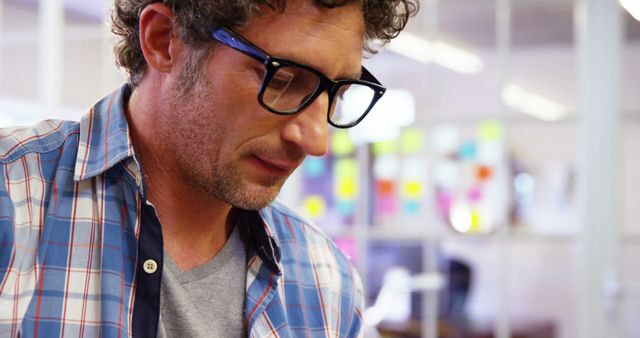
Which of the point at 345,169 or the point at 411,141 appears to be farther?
the point at 345,169

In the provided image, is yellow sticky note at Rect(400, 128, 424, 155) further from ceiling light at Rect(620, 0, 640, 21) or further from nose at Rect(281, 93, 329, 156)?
nose at Rect(281, 93, 329, 156)

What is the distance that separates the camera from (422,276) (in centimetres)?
374

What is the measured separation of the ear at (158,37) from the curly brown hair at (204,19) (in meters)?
0.02

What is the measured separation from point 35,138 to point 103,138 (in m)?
0.09

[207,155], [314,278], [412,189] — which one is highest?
[207,155]

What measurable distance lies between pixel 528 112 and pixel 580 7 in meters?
0.45

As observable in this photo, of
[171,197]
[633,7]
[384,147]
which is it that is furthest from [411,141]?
[171,197]

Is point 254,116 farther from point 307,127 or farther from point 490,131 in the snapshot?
point 490,131

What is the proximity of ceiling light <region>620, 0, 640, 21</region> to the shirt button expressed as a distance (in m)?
2.75

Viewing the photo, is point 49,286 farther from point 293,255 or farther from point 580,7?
point 580,7

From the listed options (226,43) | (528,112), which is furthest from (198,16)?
(528,112)

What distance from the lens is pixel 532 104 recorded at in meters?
3.55

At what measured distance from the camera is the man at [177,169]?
1054 mm

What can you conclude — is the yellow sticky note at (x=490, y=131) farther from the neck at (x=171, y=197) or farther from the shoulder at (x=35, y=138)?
the shoulder at (x=35, y=138)
